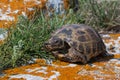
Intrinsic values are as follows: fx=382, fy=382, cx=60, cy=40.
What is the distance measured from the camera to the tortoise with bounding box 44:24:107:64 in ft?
14.8

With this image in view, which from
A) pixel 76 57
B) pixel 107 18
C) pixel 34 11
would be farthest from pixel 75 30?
pixel 107 18

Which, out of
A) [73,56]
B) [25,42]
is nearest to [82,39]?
[73,56]

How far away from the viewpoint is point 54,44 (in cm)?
459

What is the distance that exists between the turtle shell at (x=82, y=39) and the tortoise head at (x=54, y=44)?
0.16ft

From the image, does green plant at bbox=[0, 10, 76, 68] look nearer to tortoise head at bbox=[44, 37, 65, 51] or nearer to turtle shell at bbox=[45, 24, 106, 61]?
tortoise head at bbox=[44, 37, 65, 51]

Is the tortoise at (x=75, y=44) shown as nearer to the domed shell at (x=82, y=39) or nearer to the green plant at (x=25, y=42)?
the domed shell at (x=82, y=39)

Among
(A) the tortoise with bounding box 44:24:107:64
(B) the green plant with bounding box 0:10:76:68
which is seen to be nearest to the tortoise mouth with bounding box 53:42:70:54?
(A) the tortoise with bounding box 44:24:107:64

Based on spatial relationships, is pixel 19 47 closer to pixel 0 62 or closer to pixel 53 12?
pixel 0 62

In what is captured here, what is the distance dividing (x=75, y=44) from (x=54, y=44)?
26 centimetres

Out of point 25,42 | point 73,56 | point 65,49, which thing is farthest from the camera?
point 25,42

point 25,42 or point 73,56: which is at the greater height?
point 25,42

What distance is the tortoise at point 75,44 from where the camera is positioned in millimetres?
4512

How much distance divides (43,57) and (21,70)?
1.59 ft

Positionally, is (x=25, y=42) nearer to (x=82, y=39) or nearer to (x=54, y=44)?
(x=54, y=44)
